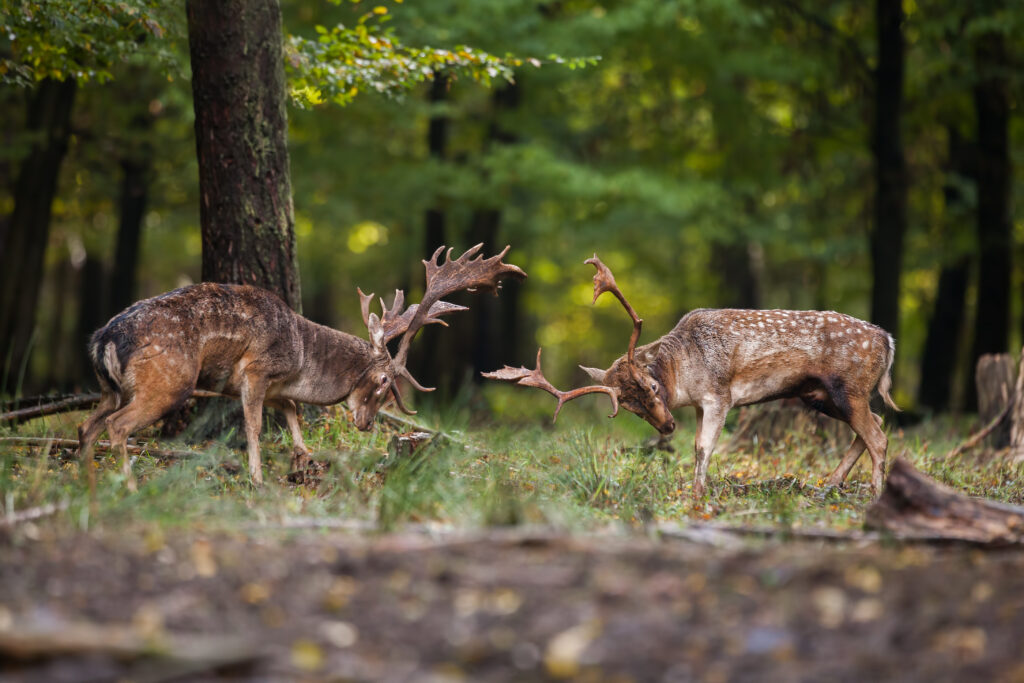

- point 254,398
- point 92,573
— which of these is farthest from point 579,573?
point 254,398

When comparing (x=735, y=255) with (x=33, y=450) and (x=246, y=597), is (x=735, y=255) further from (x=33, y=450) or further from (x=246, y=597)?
(x=246, y=597)

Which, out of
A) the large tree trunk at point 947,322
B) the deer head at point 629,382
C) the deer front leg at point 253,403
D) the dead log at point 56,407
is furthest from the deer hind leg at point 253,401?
the large tree trunk at point 947,322

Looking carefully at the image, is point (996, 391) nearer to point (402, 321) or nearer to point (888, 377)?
point (888, 377)

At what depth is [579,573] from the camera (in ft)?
13.4

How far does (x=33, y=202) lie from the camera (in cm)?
1408

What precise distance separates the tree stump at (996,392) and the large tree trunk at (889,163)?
117 inches

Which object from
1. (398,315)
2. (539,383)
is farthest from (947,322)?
(398,315)

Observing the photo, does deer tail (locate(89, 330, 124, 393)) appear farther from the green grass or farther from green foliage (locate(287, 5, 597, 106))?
green foliage (locate(287, 5, 597, 106))

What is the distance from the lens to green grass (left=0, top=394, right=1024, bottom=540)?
5312 mm

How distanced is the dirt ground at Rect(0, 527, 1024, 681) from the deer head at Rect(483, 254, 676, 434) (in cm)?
344

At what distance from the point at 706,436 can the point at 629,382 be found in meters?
0.70

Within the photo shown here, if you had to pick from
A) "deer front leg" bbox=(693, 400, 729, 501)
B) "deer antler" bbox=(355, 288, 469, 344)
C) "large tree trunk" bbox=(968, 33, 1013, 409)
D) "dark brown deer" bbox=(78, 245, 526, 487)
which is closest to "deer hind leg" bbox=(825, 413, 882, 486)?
"deer front leg" bbox=(693, 400, 729, 501)

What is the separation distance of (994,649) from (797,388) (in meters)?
4.67

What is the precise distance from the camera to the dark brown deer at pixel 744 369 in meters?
7.96
